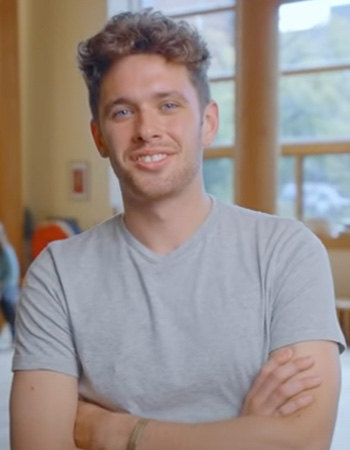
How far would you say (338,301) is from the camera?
626 centimetres

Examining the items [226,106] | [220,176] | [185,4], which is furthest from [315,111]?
[185,4]

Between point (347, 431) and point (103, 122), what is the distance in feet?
9.09

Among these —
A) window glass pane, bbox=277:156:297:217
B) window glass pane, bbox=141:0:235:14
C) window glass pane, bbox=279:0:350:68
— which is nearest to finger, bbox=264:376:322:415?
window glass pane, bbox=277:156:297:217

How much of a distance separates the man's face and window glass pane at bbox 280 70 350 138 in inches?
228

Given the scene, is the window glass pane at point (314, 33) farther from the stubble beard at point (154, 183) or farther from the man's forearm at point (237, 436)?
the man's forearm at point (237, 436)

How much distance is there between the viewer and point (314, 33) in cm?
707

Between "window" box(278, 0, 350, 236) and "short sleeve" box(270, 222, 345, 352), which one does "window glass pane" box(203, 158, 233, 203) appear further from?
"short sleeve" box(270, 222, 345, 352)

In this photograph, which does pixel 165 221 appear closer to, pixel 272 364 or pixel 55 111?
pixel 272 364

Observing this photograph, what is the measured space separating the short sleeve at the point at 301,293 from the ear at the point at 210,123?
265 millimetres

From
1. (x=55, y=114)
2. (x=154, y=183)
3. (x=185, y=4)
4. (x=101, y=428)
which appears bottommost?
(x=101, y=428)

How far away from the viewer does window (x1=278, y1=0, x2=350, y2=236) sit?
6.92m

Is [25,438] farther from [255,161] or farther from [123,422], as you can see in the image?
[255,161]

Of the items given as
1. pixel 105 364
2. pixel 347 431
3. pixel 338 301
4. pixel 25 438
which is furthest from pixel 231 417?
pixel 338 301

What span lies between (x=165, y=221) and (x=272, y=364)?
0.36m
